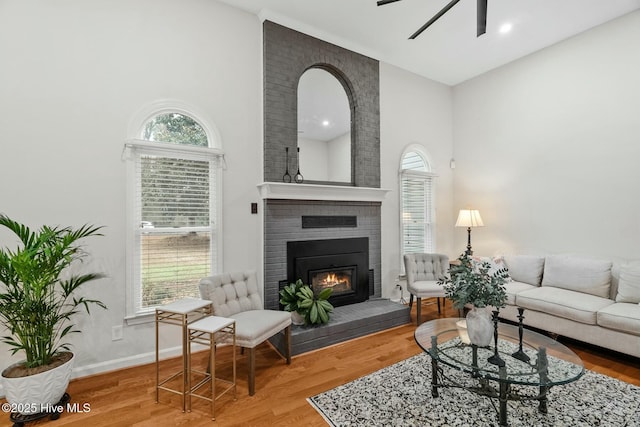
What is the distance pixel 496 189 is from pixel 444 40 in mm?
2364

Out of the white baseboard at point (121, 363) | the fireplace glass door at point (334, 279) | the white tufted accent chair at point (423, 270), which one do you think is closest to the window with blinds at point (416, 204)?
the white tufted accent chair at point (423, 270)

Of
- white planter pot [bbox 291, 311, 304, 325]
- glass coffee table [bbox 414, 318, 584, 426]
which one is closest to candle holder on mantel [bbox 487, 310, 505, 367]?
glass coffee table [bbox 414, 318, 584, 426]

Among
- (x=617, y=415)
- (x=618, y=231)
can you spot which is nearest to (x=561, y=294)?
(x=618, y=231)

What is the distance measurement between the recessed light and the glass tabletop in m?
3.51

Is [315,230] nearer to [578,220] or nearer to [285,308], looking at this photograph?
[285,308]

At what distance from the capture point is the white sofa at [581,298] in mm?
2850

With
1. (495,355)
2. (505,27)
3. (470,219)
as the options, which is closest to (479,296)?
(495,355)

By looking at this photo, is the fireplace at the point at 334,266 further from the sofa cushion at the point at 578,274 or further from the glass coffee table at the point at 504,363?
the sofa cushion at the point at 578,274

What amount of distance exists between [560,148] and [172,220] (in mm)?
4920

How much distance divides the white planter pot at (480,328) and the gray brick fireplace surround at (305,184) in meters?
1.50

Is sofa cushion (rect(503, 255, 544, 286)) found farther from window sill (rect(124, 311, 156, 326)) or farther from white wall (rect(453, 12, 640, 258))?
window sill (rect(124, 311, 156, 326))

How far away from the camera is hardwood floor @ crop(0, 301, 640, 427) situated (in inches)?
83.7

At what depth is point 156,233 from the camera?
301 centimetres

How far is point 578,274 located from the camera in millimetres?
3555
